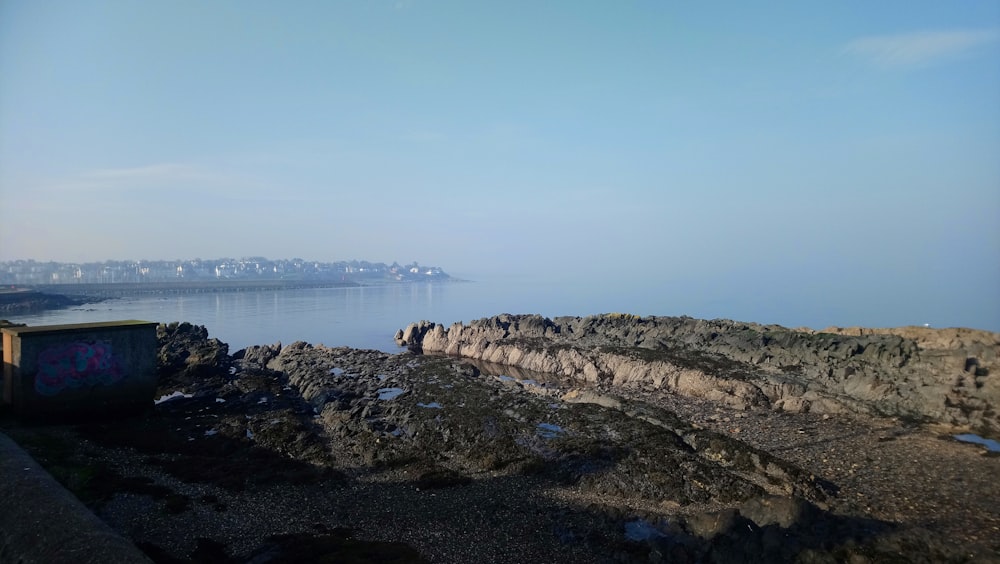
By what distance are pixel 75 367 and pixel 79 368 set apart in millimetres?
133

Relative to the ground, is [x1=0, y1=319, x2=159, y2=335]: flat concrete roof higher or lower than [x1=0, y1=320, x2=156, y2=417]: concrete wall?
higher

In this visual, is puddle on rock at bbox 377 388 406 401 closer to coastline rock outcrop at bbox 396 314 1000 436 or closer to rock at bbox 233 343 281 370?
rock at bbox 233 343 281 370

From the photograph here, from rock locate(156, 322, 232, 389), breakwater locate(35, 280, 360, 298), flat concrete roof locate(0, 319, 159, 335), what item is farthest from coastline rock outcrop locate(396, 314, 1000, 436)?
breakwater locate(35, 280, 360, 298)

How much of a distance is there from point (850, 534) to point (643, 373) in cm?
2033

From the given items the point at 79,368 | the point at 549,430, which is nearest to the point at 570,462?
the point at 549,430

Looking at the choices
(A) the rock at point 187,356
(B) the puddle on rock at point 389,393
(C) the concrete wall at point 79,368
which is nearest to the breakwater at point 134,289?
(A) the rock at point 187,356

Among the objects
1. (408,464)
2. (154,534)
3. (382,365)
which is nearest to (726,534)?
(408,464)

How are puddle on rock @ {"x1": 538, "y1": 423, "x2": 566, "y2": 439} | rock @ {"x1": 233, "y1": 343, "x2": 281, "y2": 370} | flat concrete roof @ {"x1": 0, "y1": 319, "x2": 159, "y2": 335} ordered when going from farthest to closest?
1. rock @ {"x1": 233, "y1": 343, "x2": 281, "y2": 370}
2. puddle on rock @ {"x1": 538, "y1": 423, "x2": 566, "y2": 439}
3. flat concrete roof @ {"x1": 0, "y1": 319, "x2": 159, "y2": 335}

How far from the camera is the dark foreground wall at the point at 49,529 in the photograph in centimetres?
845

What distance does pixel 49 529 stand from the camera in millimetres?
9211

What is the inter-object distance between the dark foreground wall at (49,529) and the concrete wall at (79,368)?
27.1 ft

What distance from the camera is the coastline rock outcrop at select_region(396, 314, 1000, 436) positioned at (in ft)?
74.2

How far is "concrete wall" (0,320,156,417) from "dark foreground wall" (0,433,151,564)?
8.27 metres

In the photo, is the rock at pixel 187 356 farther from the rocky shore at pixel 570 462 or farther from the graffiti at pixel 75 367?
the graffiti at pixel 75 367
